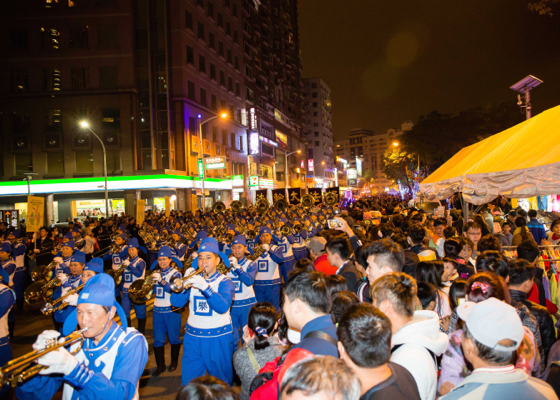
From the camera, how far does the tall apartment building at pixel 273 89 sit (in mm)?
53344

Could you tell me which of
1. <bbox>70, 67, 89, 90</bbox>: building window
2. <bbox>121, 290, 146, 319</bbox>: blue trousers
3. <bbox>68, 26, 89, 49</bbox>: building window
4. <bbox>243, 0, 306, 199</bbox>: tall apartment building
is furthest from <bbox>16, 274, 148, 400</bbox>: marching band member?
<bbox>243, 0, 306, 199</bbox>: tall apartment building

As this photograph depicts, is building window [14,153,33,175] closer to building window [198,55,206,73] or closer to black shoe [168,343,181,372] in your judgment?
building window [198,55,206,73]

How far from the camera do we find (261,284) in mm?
8531

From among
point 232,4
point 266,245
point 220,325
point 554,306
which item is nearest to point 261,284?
point 266,245

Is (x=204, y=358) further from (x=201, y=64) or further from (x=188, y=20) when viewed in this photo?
(x=201, y=64)

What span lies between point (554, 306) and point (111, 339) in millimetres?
5839

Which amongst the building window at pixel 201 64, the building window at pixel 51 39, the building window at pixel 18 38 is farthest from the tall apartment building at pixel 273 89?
the building window at pixel 18 38

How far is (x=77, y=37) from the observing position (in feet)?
111

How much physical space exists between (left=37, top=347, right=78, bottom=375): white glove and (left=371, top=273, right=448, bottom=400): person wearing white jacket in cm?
213

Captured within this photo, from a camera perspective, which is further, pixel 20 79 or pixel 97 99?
pixel 20 79

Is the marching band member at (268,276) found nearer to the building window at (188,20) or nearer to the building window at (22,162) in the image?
the building window at (22,162)

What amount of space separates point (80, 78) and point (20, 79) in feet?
18.7

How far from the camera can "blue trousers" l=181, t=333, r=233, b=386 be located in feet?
15.6

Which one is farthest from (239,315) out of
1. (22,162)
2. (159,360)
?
(22,162)
